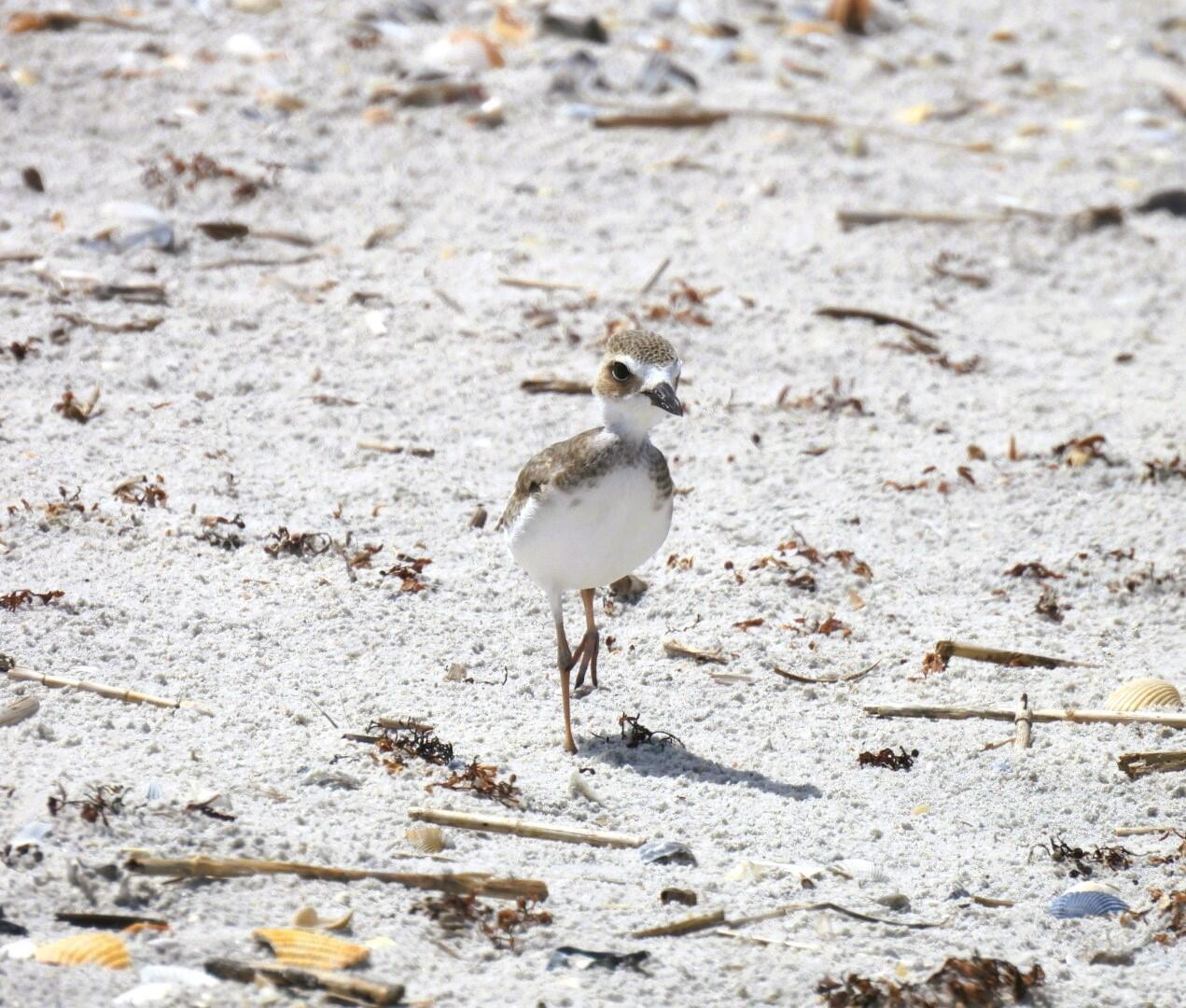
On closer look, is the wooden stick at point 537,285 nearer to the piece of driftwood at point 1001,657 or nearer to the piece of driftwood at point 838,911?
the piece of driftwood at point 1001,657

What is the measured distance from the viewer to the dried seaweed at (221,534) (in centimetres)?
604

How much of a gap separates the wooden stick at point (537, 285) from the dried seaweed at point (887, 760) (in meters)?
3.96

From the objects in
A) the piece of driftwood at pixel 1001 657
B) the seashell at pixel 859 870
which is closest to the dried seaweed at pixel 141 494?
the piece of driftwood at pixel 1001 657

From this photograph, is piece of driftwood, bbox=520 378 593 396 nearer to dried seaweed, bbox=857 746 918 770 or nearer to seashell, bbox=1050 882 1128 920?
dried seaweed, bbox=857 746 918 770

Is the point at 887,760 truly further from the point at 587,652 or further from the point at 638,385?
the point at 638,385

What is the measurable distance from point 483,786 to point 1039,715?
73.9 inches

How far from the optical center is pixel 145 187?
878cm

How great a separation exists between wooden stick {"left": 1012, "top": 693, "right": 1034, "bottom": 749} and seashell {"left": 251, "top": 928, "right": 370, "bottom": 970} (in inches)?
93.7

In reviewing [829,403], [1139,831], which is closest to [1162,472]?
[829,403]

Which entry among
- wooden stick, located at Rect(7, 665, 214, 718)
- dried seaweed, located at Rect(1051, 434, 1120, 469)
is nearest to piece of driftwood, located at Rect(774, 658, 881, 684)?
dried seaweed, located at Rect(1051, 434, 1120, 469)

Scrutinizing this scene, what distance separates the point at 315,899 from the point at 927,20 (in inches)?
397

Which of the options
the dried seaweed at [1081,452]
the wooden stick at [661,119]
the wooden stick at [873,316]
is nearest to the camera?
the dried seaweed at [1081,452]

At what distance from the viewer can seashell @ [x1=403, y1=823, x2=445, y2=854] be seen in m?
4.29

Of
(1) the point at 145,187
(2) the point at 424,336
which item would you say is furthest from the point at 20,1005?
(1) the point at 145,187
